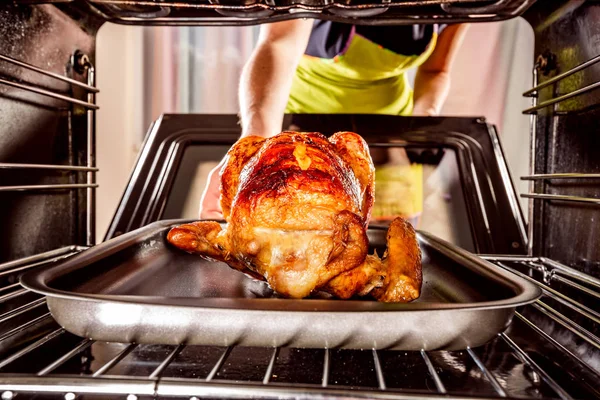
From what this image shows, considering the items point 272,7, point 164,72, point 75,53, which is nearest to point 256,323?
point 272,7

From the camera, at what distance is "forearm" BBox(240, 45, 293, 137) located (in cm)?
131

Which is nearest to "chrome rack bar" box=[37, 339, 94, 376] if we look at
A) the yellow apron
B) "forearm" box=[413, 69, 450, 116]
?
the yellow apron

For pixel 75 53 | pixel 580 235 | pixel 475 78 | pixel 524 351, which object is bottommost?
pixel 524 351

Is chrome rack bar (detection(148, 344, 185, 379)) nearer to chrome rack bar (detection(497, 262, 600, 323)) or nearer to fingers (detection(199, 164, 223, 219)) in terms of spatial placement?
chrome rack bar (detection(497, 262, 600, 323))

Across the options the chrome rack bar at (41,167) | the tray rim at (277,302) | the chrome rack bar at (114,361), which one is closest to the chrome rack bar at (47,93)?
the chrome rack bar at (41,167)

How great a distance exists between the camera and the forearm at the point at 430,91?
1955 mm

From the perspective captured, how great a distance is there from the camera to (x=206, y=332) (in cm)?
49

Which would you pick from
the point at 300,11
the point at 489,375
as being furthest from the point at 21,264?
the point at 489,375

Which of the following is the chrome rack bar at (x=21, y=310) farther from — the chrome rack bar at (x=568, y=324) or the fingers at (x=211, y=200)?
the chrome rack bar at (x=568, y=324)

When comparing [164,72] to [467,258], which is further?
[164,72]

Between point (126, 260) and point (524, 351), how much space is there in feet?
1.97

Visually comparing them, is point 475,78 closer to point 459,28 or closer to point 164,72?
point 459,28

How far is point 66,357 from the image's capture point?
532mm

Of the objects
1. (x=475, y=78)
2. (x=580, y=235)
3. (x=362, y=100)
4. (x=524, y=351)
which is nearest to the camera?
(x=524, y=351)
